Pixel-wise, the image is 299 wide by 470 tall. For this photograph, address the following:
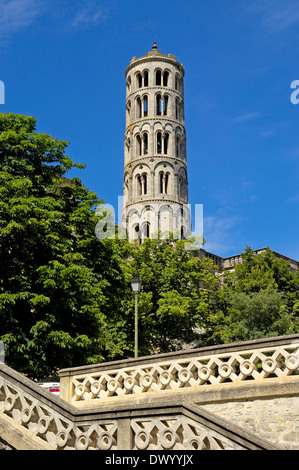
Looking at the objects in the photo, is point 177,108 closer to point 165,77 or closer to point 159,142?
point 165,77

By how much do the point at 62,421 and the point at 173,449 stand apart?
80.0 inches

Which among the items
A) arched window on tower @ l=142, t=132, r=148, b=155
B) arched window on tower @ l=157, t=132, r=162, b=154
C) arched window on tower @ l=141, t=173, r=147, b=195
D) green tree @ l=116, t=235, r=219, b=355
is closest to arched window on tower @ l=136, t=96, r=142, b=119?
arched window on tower @ l=142, t=132, r=148, b=155

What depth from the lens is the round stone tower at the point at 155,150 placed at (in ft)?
225

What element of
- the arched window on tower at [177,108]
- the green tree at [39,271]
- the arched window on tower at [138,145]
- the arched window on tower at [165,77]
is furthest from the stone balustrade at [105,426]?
the arched window on tower at [165,77]

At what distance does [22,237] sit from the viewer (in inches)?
704

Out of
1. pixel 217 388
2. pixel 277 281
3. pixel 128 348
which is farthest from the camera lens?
pixel 277 281

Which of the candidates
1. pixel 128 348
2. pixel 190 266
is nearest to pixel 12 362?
pixel 128 348

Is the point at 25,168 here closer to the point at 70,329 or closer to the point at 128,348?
the point at 70,329

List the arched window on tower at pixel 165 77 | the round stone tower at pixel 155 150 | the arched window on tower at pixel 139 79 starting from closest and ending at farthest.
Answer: the round stone tower at pixel 155 150 → the arched window on tower at pixel 165 77 → the arched window on tower at pixel 139 79

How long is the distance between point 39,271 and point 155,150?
5478 cm

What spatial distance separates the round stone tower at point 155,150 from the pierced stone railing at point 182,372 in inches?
2079

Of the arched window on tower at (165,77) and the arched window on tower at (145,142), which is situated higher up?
the arched window on tower at (165,77)

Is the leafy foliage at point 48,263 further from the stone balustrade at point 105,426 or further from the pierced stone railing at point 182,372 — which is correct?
the stone balustrade at point 105,426

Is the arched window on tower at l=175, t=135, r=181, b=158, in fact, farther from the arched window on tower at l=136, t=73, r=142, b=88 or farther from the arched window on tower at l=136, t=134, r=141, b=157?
the arched window on tower at l=136, t=73, r=142, b=88
